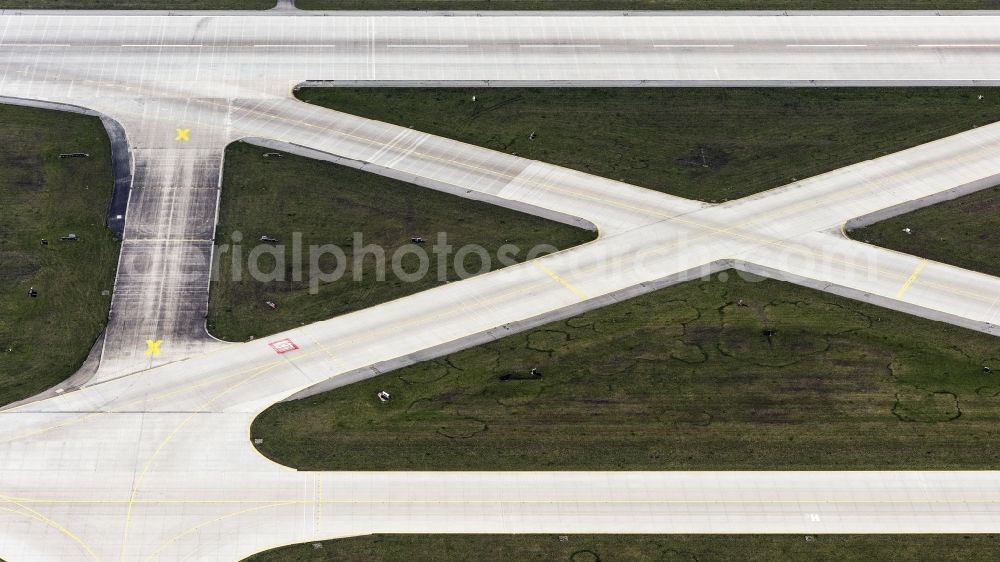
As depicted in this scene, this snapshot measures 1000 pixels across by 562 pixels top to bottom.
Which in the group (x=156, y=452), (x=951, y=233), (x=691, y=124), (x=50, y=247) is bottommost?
(x=156, y=452)

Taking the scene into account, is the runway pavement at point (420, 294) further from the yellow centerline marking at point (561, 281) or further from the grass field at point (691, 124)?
the grass field at point (691, 124)

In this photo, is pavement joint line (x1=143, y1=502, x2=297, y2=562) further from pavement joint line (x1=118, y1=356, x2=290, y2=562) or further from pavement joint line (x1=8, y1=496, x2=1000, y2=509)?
pavement joint line (x1=118, y1=356, x2=290, y2=562)

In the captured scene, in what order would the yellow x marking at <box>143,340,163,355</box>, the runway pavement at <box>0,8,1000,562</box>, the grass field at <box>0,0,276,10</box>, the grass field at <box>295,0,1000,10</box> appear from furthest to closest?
the grass field at <box>295,0,1000,10</box>, the grass field at <box>0,0,276,10</box>, the yellow x marking at <box>143,340,163,355</box>, the runway pavement at <box>0,8,1000,562</box>

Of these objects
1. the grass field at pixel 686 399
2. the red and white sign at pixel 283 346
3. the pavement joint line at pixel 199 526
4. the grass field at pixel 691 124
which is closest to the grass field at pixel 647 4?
the grass field at pixel 691 124

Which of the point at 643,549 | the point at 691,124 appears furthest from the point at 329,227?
the point at 643,549

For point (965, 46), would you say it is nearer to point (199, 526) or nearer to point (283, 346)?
point (283, 346)

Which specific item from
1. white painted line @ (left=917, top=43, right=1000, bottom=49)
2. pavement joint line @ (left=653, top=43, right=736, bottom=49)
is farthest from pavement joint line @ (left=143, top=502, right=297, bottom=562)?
white painted line @ (left=917, top=43, right=1000, bottom=49)
